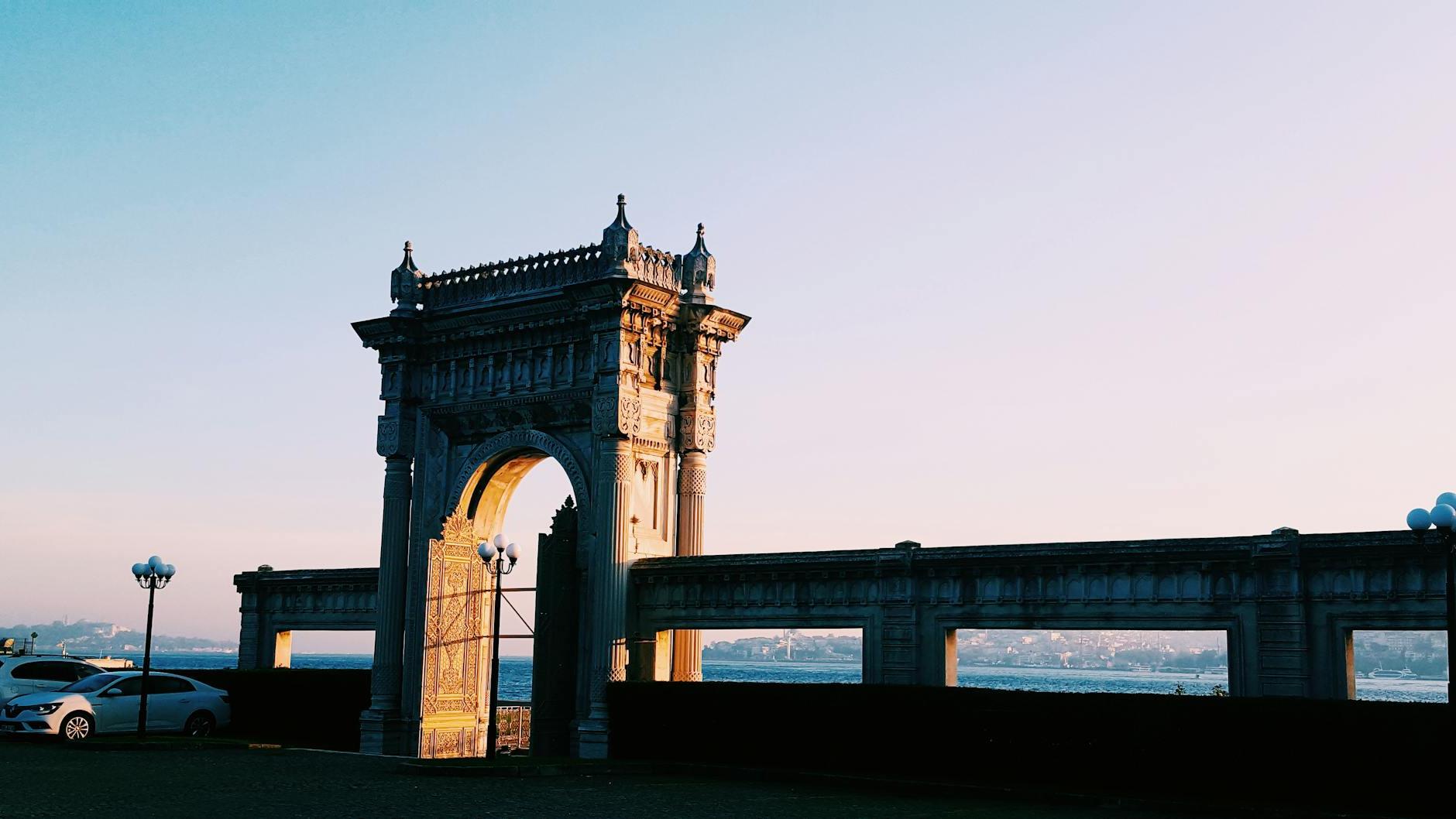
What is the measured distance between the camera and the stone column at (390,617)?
2966cm

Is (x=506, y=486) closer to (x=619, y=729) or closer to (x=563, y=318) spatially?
(x=563, y=318)

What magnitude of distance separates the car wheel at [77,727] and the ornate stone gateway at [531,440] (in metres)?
5.05

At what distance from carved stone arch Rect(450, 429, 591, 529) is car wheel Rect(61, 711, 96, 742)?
7.97 m

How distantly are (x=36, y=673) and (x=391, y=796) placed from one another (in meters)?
15.1

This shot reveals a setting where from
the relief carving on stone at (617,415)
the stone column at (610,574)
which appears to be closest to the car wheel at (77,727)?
the stone column at (610,574)

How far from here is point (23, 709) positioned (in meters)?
27.0

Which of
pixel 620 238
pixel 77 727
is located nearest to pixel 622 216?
pixel 620 238

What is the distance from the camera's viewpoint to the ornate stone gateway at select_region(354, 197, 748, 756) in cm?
2756

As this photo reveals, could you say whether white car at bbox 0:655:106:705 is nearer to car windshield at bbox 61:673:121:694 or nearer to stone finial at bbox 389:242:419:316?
car windshield at bbox 61:673:121:694

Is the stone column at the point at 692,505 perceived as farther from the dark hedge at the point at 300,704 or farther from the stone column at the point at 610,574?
the dark hedge at the point at 300,704

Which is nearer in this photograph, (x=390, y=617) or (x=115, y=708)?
(x=115, y=708)

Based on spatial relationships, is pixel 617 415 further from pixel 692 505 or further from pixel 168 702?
pixel 168 702

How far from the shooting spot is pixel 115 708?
28062 mm

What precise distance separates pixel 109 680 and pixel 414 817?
48.0ft
